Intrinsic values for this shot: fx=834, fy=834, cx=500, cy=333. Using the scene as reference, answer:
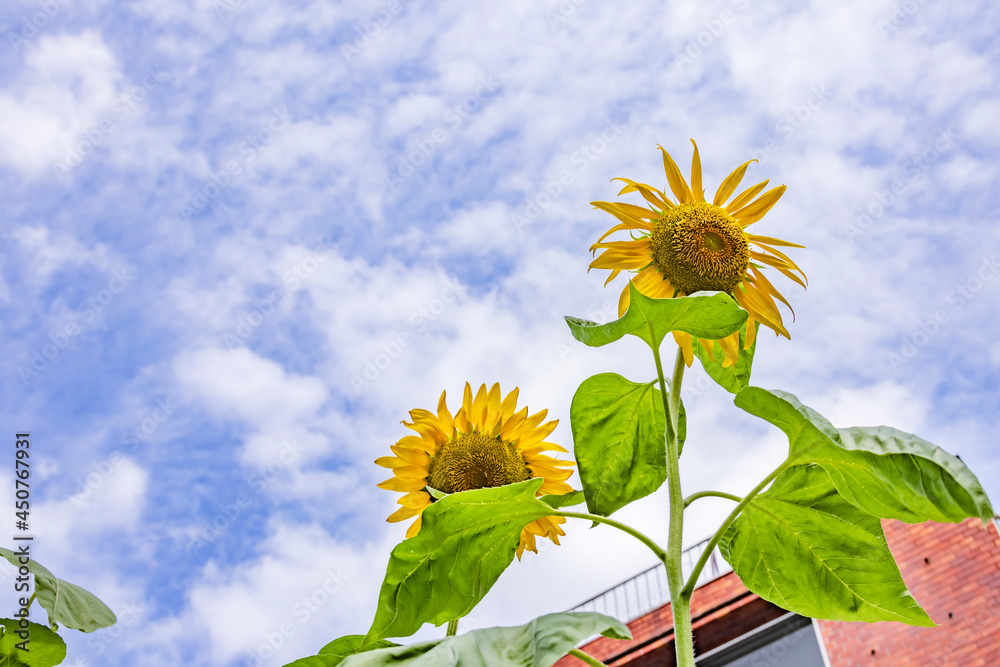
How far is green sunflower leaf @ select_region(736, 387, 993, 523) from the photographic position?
0.93 m

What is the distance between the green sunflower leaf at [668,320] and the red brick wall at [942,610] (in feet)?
26.7

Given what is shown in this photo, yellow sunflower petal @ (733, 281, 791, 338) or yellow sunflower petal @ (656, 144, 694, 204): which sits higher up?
yellow sunflower petal @ (656, 144, 694, 204)

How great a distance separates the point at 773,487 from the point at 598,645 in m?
9.27

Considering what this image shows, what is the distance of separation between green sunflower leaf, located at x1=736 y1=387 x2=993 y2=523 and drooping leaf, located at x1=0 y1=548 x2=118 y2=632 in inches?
44.5

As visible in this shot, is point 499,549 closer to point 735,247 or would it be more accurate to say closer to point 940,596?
point 735,247

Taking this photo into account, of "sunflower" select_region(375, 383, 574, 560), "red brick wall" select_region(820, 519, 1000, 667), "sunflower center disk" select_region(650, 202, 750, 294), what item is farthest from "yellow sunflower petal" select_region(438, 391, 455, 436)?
"red brick wall" select_region(820, 519, 1000, 667)

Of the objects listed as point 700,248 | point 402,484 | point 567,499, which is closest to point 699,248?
point 700,248

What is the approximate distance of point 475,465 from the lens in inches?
68.1

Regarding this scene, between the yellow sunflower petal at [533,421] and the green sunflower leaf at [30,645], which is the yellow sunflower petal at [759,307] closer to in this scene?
the yellow sunflower petal at [533,421]

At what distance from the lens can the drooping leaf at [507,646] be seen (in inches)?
36.0

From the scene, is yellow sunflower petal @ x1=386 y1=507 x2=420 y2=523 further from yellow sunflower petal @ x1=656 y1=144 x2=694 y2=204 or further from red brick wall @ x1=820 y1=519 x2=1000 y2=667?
red brick wall @ x1=820 y1=519 x2=1000 y2=667

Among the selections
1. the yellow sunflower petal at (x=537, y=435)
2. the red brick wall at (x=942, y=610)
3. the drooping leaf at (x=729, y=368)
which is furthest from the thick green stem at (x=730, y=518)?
the red brick wall at (x=942, y=610)

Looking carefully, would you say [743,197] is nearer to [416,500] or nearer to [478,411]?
[478,411]

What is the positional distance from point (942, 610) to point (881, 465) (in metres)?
8.75
